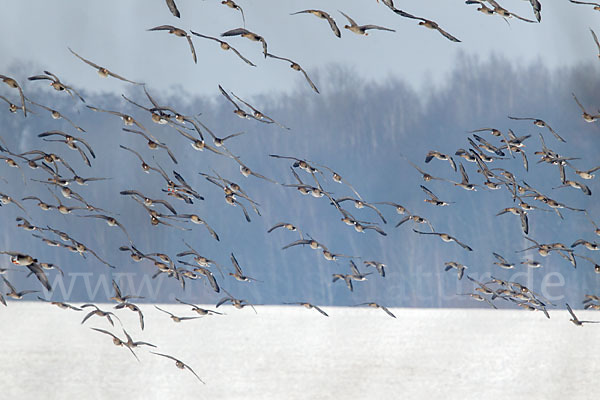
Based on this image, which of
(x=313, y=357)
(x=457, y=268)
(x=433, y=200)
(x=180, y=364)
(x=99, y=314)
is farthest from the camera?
(x=457, y=268)

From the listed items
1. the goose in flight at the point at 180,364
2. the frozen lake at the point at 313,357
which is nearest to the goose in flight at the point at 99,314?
the frozen lake at the point at 313,357

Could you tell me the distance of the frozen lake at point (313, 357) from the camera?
8.91m

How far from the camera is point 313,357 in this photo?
29.9 feet

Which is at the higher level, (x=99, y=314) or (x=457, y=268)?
(x=457, y=268)

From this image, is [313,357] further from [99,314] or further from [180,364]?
[99,314]

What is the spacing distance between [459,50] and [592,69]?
1676mm

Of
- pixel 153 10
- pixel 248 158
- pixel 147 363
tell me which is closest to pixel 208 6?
pixel 153 10

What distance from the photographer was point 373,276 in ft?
34.5

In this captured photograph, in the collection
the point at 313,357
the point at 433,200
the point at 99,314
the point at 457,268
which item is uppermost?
the point at 433,200

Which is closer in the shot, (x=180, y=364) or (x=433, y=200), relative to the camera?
(x=180, y=364)

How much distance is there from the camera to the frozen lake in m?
8.91

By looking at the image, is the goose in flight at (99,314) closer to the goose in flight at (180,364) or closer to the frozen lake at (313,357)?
the frozen lake at (313,357)

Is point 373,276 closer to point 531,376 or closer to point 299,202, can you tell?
point 299,202

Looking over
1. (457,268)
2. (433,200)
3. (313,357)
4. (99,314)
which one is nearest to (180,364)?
(99,314)
